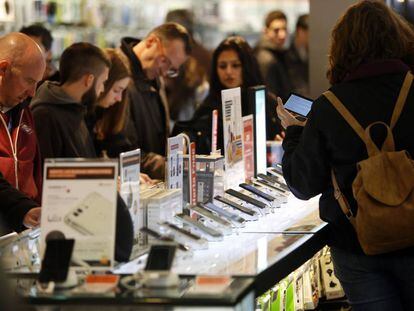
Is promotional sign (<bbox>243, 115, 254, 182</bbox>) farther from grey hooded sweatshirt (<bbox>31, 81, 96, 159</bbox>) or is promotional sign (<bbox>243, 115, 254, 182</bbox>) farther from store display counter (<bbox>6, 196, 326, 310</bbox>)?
grey hooded sweatshirt (<bbox>31, 81, 96, 159</bbox>)

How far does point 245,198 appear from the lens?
447cm

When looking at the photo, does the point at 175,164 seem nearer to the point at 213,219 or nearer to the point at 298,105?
the point at 213,219

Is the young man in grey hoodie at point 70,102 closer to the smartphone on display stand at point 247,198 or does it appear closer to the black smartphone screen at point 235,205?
the smartphone on display stand at point 247,198

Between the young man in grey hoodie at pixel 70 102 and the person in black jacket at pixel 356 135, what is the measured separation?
2108 millimetres

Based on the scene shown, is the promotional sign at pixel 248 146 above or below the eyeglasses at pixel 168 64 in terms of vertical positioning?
below

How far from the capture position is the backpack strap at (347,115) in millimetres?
3711

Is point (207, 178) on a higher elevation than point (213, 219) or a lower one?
higher

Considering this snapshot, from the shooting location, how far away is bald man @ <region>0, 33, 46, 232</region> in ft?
15.6

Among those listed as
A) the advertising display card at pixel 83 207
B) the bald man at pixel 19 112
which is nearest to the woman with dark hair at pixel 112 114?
the bald man at pixel 19 112

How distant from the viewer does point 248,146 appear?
511cm

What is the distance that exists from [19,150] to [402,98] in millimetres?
2010

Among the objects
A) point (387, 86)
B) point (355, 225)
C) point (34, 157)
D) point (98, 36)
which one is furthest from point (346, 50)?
point (98, 36)

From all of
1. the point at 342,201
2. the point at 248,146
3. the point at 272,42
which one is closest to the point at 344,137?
the point at 342,201

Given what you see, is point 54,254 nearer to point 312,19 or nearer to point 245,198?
point 245,198
